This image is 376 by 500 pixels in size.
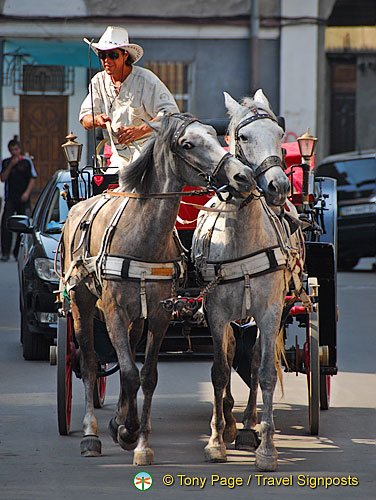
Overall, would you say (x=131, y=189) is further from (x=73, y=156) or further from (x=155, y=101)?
(x=73, y=156)

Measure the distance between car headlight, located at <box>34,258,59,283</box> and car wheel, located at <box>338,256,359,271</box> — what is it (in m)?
9.80

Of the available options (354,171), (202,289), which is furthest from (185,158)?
(354,171)

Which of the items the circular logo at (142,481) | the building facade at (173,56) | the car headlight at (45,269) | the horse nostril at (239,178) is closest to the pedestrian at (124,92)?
the horse nostril at (239,178)

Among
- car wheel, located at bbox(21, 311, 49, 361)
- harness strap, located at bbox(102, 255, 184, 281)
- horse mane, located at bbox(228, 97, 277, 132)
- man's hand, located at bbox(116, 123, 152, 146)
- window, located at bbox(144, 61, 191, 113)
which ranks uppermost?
window, located at bbox(144, 61, 191, 113)

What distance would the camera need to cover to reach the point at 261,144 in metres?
6.02

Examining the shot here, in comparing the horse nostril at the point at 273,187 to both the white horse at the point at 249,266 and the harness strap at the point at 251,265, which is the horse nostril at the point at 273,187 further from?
the harness strap at the point at 251,265

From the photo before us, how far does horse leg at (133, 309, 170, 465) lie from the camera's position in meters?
6.10

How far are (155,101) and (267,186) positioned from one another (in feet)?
5.99

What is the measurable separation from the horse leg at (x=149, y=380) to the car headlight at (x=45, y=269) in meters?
3.80

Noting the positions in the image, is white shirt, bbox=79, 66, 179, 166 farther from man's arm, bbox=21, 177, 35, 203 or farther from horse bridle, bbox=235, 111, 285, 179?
man's arm, bbox=21, 177, 35, 203

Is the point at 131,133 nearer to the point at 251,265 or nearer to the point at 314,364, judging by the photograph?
the point at 251,265

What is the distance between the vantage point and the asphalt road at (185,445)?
5.66m

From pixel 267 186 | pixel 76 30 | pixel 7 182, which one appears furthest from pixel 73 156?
pixel 76 30

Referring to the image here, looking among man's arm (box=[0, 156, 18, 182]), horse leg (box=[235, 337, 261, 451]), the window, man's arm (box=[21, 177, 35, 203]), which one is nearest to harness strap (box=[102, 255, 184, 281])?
horse leg (box=[235, 337, 261, 451])
